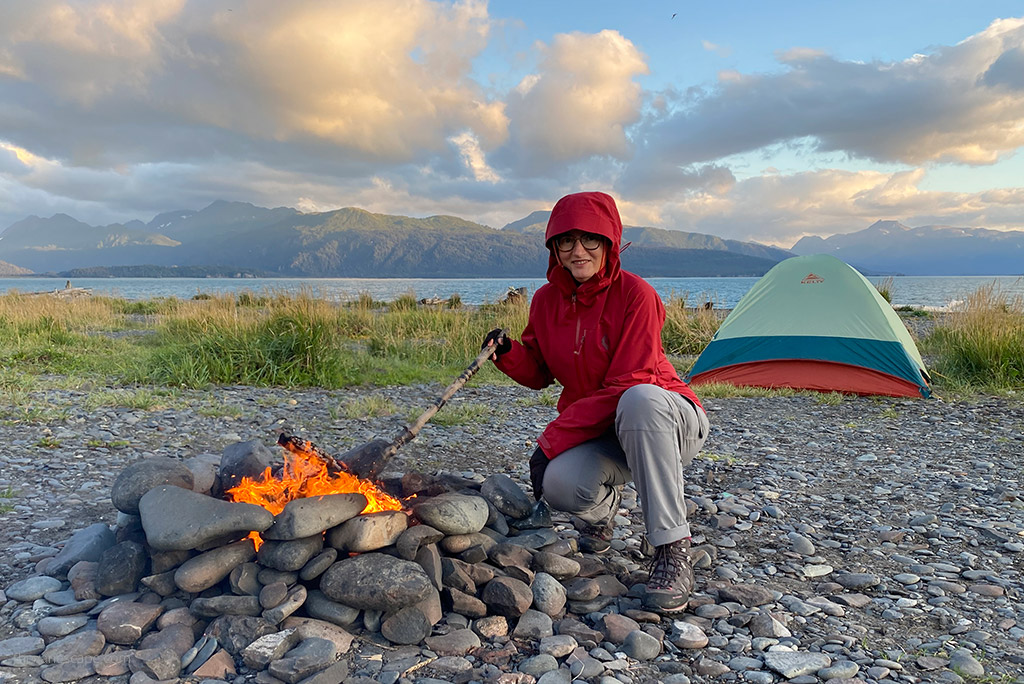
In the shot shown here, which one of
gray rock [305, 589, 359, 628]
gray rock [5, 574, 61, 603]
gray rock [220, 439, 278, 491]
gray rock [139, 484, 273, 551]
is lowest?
gray rock [5, 574, 61, 603]

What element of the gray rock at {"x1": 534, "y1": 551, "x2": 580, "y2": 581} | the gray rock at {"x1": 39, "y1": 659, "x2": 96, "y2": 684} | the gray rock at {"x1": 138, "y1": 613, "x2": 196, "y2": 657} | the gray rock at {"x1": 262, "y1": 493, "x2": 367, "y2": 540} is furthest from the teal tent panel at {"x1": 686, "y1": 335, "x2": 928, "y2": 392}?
the gray rock at {"x1": 39, "y1": 659, "x2": 96, "y2": 684}

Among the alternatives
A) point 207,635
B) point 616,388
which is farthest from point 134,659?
point 616,388

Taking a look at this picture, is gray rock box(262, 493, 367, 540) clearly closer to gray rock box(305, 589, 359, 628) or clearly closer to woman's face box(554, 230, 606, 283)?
gray rock box(305, 589, 359, 628)

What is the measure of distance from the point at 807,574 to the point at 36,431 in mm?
6440

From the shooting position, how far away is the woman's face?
3.28m

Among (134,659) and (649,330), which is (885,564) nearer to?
(649,330)

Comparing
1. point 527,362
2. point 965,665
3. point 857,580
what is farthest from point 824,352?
point 965,665

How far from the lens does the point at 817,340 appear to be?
8664mm

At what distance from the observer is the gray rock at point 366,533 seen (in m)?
2.90

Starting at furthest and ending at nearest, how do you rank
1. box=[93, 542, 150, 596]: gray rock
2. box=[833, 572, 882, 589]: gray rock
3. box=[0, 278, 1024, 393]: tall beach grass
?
box=[0, 278, 1024, 393]: tall beach grass → box=[833, 572, 882, 589]: gray rock → box=[93, 542, 150, 596]: gray rock

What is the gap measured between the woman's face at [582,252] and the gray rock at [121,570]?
8.39 feet

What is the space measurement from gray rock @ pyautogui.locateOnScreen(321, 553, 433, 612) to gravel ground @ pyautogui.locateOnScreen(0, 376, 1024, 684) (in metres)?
0.97

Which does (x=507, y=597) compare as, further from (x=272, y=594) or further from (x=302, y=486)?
(x=302, y=486)

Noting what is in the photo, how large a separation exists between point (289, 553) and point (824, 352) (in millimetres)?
7985
